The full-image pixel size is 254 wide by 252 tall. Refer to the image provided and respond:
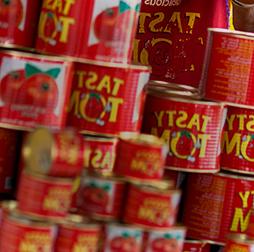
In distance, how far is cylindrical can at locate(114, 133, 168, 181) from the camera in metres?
1.82

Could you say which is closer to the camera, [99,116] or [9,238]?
[9,238]

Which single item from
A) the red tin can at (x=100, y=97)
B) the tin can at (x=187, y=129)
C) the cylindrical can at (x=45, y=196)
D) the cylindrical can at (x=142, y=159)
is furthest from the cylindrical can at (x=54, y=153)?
the tin can at (x=187, y=129)

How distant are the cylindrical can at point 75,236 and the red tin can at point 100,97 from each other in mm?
347

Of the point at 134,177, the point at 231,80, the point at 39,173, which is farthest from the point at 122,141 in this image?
the point at 231,80

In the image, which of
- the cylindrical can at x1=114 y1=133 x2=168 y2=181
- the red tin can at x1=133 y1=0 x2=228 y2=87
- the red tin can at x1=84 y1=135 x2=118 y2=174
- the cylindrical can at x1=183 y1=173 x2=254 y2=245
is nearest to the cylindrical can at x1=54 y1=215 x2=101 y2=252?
the cylindrical can at x1=114 y1=133 x2=168 y2=181

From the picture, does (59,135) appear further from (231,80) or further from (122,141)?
(231,80)

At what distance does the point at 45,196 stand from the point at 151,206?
24 centimetres

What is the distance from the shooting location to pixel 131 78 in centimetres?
206

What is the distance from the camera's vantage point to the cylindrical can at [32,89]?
1940 mm

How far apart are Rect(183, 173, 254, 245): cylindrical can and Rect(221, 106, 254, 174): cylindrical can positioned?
4cm

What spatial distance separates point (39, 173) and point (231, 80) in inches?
29.4

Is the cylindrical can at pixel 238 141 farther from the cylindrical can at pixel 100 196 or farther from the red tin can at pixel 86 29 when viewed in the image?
the cylindrical can at pixel 100 196

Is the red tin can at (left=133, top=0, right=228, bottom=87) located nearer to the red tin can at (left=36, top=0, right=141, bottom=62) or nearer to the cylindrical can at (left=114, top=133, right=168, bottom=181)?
the red tin can at (left=36, top=0, right=141, bottom=62)

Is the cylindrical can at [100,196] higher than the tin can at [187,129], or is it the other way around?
the tin can at [187,129]
